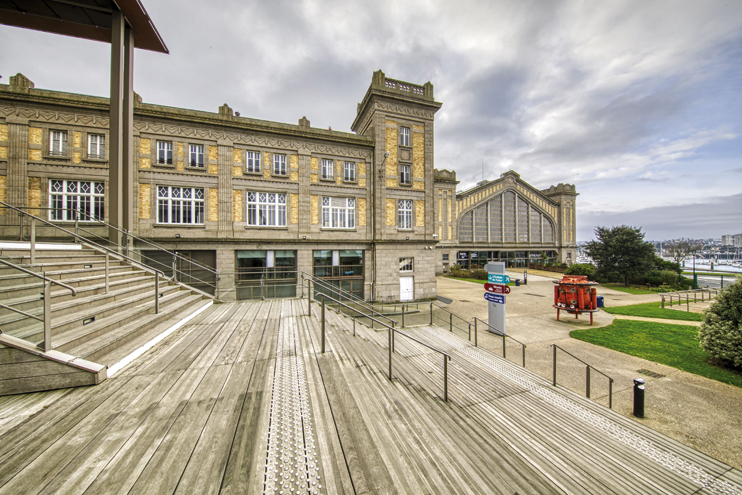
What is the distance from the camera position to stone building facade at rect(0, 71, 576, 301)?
12.4m

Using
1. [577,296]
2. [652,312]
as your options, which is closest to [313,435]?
[577,296]

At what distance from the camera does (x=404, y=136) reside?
18.2 m

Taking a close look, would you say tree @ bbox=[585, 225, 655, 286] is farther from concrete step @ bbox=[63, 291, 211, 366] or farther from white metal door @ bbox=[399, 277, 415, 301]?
concrete step @ bbox=[63, 291, 211, 366]

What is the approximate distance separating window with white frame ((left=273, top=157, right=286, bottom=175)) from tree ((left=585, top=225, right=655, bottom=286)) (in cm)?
3552

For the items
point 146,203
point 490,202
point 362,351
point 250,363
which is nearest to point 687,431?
point 362,351

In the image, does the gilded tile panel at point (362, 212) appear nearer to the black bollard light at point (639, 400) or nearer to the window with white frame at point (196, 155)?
the window with white frame at point (196, 155)

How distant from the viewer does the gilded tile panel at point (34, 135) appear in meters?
12.3

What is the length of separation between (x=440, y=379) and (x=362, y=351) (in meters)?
1.69

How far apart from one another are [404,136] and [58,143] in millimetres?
19432

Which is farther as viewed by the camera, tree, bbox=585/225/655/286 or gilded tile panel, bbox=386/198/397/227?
tree, bbox=585/225/655/286

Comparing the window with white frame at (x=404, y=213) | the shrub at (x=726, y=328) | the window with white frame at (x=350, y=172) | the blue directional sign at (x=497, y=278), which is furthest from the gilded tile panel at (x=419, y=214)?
the shrub at (x=726, y=328)

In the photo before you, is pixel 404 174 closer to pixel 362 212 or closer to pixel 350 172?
pixel 350 172

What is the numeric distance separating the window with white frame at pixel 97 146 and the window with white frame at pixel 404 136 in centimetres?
1717

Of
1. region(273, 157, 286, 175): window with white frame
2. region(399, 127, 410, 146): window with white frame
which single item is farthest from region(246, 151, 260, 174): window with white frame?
region(399, 127, 410, 146): window with white frame
